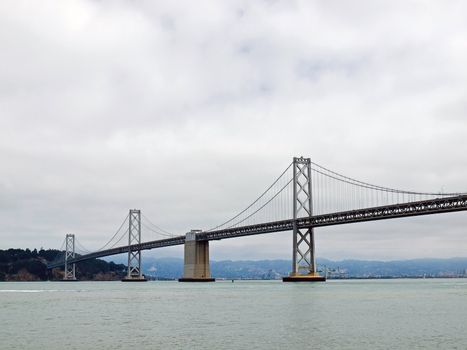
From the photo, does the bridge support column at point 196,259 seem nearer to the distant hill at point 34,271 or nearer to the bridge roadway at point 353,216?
the bridge roadway at point 353,216

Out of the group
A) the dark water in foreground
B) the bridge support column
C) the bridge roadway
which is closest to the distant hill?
the bridge support column

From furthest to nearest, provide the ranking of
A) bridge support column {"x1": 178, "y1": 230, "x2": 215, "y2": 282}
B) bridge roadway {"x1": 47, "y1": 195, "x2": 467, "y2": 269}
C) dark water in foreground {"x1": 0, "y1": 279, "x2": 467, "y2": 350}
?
bridge support column {"x1": 178, "y1": 230, "x2": 215, "y2": 282} → bridge roadway {"x1": 47, "y1": 195, "x2": 467, "y2": 269} → dark water in foreground {"x1": 0, "y1": 279, "x2": 467, "y2": 350}

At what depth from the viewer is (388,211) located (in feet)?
223

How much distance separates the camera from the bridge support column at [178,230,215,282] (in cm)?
10094

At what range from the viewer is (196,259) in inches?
3986

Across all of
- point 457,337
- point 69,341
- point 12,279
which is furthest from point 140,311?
point 12,279

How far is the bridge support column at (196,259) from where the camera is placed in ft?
331

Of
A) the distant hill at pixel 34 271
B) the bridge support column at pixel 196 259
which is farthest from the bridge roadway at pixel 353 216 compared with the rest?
the distant hill at pixel 34 271

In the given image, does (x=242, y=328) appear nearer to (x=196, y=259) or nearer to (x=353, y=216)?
(x=353, y=216)

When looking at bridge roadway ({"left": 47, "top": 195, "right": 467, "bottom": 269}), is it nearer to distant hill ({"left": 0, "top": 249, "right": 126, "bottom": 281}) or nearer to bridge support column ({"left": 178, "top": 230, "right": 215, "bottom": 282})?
bridge support column ({"left": 178, "top": 230, "right": 215, "bottom": 282})

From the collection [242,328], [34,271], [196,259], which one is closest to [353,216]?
[196,259]

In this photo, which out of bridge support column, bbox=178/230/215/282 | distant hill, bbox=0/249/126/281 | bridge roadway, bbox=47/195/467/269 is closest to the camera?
bridge roadway, bbox=47/195/467/269

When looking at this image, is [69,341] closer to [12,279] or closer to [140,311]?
[140,311]

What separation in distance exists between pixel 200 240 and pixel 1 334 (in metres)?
75.8
